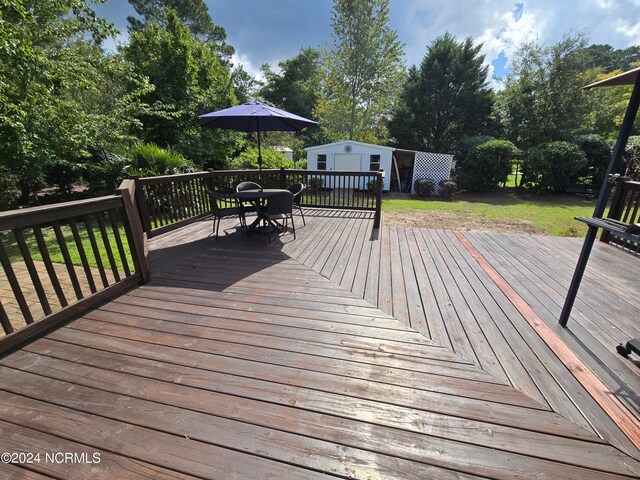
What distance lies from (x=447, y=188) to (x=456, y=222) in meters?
6.23

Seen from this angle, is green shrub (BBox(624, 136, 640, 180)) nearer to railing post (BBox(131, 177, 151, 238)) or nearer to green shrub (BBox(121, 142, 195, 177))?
railing post (BBox(131, 177, 151, 238))

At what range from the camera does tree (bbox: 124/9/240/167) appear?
28.7 ft

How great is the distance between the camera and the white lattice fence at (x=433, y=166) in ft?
45.5

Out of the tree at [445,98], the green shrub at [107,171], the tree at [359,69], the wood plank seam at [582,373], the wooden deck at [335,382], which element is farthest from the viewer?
the tree at [445,98]

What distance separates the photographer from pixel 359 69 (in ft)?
53.3

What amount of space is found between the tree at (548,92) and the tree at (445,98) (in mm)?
2510

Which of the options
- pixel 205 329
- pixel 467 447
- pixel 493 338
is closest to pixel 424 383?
pixel 467 447

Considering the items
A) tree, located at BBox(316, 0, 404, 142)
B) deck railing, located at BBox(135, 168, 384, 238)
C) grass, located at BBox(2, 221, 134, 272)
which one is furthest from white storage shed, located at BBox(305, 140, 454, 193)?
grass, located at BBox(2, 221, 134, 272)

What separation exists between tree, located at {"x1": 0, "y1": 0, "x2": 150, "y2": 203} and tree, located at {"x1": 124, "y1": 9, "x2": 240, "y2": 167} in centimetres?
124

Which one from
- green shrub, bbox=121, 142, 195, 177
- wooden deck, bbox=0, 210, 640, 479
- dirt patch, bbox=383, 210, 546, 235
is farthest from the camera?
A: dirt patch, bbox=383, 210, 546, 235

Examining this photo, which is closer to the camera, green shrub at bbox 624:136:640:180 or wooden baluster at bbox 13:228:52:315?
wooden baluster at bbox 13:228:52:315

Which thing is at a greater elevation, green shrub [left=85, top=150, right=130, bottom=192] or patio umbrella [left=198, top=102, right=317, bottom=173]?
patio umbrella [left=198, top=102, right=317, bottom=173]

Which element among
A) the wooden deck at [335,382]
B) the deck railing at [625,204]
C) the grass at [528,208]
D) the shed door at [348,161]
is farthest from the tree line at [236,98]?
the deck railing at [625,204]

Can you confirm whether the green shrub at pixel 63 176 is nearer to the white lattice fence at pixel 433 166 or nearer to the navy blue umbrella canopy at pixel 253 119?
the navy blue umbrella canopy at pixel 253 119
